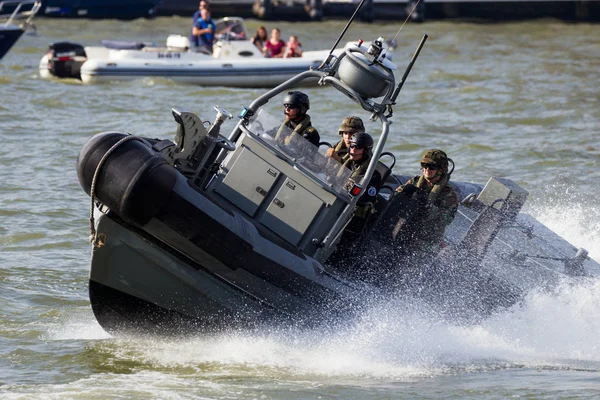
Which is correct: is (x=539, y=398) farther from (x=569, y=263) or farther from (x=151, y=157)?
(x=151, y=157)

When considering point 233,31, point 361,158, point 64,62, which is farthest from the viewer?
point 233,31

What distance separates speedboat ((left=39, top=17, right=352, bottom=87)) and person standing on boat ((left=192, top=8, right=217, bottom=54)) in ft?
1.36

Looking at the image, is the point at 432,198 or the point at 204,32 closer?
the point at 432,198

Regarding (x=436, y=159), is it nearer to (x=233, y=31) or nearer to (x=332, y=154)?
(x=332, y=154)

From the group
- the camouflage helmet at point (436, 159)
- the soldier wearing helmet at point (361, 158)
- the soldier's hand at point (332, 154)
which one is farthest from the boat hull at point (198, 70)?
the soldier wearing helmet at point (361, 158)

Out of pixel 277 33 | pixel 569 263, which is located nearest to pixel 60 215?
pixel 569 263

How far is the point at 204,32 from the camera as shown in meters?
21.0

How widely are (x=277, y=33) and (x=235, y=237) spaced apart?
14507 millimetres

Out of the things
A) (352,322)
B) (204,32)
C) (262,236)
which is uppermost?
(262,236)

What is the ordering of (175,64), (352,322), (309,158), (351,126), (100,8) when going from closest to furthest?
(309,158), (352,322), (351,126), (175,64), (100,8)

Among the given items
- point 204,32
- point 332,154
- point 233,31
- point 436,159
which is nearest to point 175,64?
point 204,32

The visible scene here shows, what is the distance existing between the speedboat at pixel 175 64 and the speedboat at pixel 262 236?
40.4 feet

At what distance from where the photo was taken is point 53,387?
6.70 m

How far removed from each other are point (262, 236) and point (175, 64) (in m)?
13.4
